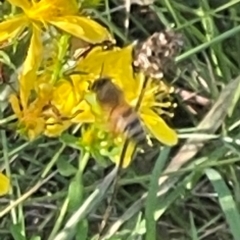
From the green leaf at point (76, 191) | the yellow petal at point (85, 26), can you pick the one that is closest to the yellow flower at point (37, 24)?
the yellow petal at point (85, 26)

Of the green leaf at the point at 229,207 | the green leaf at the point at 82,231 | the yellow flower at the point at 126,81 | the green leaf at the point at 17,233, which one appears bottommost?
the green leaf at the point at 229,207

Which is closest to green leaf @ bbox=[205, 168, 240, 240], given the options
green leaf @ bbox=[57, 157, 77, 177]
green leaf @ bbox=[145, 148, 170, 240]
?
green leaf @ bbox=[145, 148, 170, 240]

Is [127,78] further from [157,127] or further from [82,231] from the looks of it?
[82,231]

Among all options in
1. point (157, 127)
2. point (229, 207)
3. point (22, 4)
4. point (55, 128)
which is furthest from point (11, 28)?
point (229, 207)

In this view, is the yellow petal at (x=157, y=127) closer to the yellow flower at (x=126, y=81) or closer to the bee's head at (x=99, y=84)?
the yellow flower at (x=126, y=81)

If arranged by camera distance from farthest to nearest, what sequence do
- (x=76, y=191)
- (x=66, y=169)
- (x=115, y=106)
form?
(x=66, y=169) < (x=76, y=191) < (x=115, y=106)
